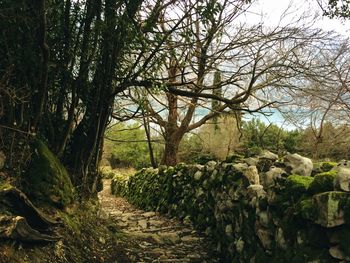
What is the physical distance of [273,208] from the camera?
3.55 meters

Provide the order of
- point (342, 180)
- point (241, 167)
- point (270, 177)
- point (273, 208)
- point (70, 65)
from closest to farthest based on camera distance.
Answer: point (342, 180) → point (273, 208) → point (270, 177) → point (70, 65) → point (241, 167)

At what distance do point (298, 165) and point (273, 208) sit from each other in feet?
2.07

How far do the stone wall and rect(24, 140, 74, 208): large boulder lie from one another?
215cm

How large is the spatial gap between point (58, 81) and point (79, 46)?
0.52 metres

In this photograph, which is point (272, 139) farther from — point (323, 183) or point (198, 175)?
point (323, 183)

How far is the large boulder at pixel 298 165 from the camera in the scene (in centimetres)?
A: 382

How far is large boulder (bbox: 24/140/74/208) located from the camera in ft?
13.4

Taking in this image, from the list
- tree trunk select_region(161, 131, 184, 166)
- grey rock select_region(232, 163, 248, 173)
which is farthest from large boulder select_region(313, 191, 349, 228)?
tree trunk select_region(161, 131, 184, 166)

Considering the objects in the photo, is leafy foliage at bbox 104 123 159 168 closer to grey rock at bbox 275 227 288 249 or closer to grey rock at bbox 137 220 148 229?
grey rock at bbox 137 220 148 229

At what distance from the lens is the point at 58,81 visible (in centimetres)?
483

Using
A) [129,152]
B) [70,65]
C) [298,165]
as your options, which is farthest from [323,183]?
[129,152]

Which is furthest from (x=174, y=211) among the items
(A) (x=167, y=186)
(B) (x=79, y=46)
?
(B) (x=79, y=46)

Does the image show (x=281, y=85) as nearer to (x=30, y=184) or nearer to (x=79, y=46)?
(x=79, y=46)

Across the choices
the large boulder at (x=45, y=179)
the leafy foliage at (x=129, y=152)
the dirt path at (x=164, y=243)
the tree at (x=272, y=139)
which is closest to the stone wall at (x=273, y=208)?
the dirt path at (x=164, y=243)
